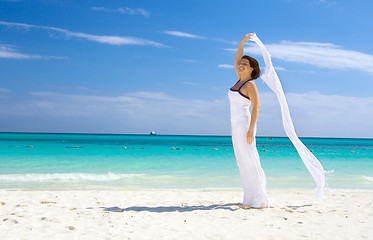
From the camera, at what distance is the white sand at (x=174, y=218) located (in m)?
3.97

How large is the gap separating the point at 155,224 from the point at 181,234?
552 millimetres

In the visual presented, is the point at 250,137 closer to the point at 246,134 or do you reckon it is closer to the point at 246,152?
the point at 246,134

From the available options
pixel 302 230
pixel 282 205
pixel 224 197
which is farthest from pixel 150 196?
pixel 302 230

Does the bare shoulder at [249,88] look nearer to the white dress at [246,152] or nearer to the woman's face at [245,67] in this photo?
the white dress at [246,152]

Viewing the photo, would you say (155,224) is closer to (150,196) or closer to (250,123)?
(250,123)

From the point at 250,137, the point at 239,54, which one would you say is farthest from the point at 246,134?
the point at 239,54

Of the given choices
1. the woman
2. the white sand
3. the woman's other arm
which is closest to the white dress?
the woman

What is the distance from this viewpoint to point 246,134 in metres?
5.43

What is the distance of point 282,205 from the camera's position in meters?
5.88

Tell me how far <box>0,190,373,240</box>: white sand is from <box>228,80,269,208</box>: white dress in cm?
28

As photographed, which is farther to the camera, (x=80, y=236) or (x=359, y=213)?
(x=359, y=213)

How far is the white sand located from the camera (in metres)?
3.97

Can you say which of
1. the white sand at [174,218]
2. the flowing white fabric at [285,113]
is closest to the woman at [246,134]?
the flowing white fabric at [285,113]

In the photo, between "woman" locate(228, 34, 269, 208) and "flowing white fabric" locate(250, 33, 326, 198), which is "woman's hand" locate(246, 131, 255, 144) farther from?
"flowing white fabric" locate(250, 33, 326, 198)
